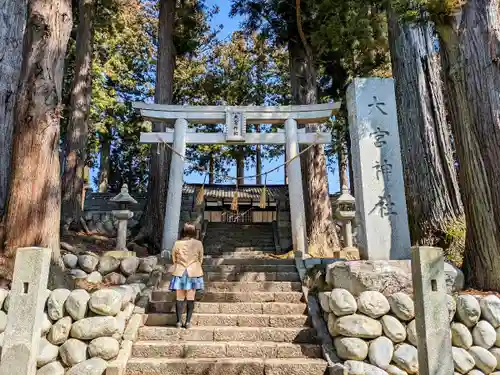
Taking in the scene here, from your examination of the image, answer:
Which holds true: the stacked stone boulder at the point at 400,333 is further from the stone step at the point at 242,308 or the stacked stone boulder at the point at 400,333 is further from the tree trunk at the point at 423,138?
the tree trunk at the point at 423,138

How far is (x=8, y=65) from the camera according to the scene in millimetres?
6516

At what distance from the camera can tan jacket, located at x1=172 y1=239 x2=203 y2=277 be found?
4.95 m

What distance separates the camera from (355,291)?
4.49 m

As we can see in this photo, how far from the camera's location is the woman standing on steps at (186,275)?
4893mm

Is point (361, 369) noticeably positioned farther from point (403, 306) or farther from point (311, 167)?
point (311, 167)

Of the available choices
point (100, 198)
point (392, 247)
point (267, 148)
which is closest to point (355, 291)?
point (392, 247)

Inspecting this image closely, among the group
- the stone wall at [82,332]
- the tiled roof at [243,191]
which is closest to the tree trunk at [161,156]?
the stone wall at [82,332]

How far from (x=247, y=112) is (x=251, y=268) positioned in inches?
148

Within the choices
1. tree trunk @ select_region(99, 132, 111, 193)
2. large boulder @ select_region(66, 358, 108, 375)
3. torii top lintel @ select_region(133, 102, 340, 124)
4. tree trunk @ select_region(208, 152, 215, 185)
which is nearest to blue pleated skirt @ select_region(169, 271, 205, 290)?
large boulder @ select_region(66, 358, 108, 375)

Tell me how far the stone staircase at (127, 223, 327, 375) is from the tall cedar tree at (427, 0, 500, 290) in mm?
2392

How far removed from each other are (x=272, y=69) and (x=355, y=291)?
15.8m

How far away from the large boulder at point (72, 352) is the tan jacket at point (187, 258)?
1.35 m

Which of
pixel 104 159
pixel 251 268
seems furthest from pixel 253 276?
pixel 104 159

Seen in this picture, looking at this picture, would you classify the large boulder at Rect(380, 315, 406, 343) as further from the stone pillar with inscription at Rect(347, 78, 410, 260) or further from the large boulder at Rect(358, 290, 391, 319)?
the stone pillar with inscription at Rect(347, 78, 410, 260)
